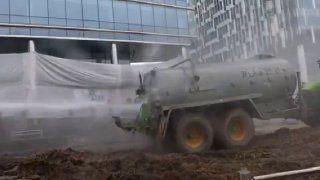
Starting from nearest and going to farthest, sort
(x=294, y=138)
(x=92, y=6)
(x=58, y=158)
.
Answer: (x=58, y=158), (x=294, y=138), (x=92, y=6)

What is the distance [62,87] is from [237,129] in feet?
13.3

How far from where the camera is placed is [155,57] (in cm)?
1585

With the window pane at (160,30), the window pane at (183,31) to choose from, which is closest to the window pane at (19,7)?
the window pane at (160,30)

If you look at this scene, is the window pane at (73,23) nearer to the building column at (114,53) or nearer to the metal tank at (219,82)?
the building column at (114,53)

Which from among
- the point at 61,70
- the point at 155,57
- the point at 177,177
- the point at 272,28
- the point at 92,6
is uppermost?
the point at 92,6

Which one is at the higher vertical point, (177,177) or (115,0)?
(115,0)

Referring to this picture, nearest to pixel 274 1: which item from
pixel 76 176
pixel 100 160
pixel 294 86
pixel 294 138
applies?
pixel 294 86

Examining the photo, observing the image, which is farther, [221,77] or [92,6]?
[92,6]

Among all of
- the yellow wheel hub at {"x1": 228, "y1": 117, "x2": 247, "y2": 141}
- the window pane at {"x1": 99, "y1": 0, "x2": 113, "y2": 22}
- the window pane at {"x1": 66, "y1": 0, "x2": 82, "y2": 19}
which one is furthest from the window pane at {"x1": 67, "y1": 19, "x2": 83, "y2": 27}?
the yellow wheel hub at {"x1": 228, "y1": 117, "x2": 247, "y2": 141}

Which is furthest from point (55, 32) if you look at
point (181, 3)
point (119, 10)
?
point (181, 3)

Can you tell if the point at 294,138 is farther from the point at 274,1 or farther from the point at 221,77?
the point at 274,1

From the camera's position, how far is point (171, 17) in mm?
34031

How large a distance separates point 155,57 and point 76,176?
9886 mm

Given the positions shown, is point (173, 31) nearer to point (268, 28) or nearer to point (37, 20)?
point (37, 20)
